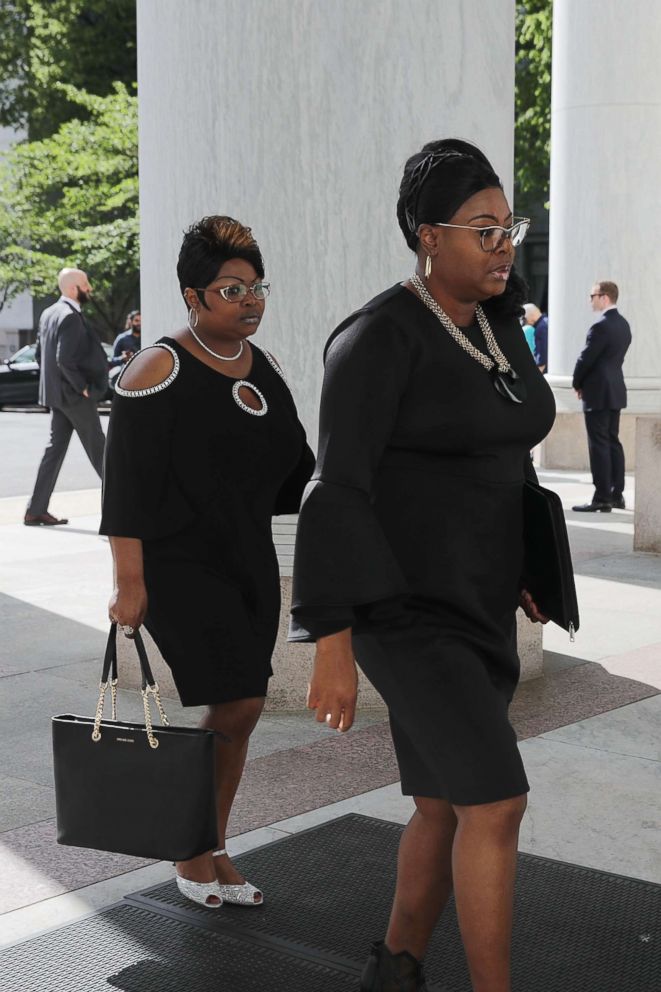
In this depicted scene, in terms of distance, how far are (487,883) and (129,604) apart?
4.35ft

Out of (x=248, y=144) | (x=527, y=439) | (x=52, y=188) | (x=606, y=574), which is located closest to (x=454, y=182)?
(x=527, y=439)

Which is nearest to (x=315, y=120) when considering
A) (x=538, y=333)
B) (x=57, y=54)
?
(x=538, y=333)

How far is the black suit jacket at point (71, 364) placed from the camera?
12.3 metres

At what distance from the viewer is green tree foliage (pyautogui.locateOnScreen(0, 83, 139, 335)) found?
1414 inches

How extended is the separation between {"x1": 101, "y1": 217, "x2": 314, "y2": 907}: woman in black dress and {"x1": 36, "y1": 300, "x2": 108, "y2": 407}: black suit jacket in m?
8.21

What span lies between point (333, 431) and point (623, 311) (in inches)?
537

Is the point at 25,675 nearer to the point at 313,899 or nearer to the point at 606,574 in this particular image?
the point at 313,899

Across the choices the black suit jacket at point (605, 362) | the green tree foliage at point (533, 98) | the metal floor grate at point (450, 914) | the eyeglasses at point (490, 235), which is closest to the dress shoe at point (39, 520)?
the black suit jacket at point (605, 362)

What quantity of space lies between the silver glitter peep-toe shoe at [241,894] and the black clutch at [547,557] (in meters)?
1.27

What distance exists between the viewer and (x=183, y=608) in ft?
13.4

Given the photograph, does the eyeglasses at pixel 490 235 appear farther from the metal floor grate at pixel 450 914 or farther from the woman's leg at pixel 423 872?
the metal floor grate at pixel 450 914

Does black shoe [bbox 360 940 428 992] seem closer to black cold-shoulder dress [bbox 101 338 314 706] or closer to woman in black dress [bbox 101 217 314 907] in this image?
woman in black dress [bbox 101 217 314 907]

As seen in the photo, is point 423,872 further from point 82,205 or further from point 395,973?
point 82,205

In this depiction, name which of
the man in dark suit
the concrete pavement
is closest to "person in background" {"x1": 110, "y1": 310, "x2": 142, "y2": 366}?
the man in dark suit
